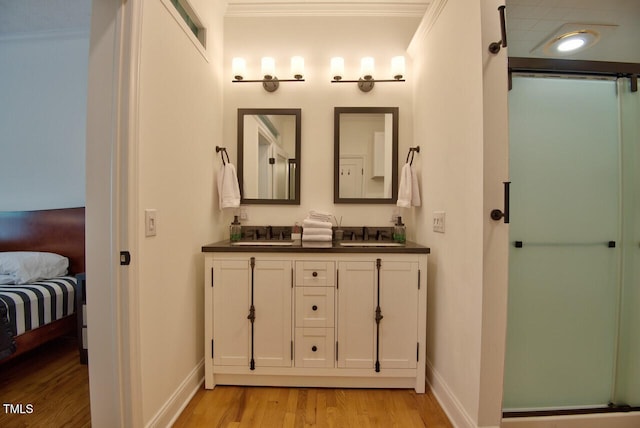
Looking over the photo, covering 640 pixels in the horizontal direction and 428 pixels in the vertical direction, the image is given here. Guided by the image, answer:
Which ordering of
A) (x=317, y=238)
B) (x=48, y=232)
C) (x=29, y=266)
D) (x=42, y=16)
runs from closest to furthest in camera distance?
(x=317, y=238) < (x=29, y=266) < (x=42, y=16) < (x=48, y=232)

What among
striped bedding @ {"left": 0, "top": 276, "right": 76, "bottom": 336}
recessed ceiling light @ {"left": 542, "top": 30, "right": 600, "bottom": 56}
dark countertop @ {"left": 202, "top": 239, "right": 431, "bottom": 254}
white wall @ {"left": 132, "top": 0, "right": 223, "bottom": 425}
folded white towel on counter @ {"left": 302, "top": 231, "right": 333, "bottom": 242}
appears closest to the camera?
white wall @ {"left": 132, "top": 0, "right": 223, "bottom": 425}

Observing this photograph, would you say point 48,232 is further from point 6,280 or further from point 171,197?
point 171,197

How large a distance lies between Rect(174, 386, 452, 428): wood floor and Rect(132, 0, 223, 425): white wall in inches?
6.8

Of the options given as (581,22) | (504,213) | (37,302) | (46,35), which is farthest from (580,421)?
(46,35)

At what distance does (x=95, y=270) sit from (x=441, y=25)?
87.5 inches

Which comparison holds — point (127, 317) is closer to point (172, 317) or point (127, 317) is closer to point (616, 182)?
point (172, 317)

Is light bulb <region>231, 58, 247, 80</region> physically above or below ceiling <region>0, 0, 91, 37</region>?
below

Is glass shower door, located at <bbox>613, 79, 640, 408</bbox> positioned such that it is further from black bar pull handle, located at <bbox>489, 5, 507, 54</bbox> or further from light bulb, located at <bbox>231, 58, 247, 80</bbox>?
light bulb, located at <bbox>231, 58, 247, 80</bbox>

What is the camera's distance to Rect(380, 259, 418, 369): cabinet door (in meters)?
1.62

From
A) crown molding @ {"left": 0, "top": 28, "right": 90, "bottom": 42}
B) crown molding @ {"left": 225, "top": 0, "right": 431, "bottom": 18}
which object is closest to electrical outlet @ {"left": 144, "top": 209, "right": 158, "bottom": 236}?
crown molding @ {"left": 225, "top": 0, "right": 431, "bottom": 18}

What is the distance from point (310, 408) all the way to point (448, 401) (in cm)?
78

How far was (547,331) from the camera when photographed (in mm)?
1341

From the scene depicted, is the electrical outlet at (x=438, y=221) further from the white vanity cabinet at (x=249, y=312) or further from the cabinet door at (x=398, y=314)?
the white vanity cabinet at (x=249, y=312)

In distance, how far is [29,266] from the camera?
2082mm
